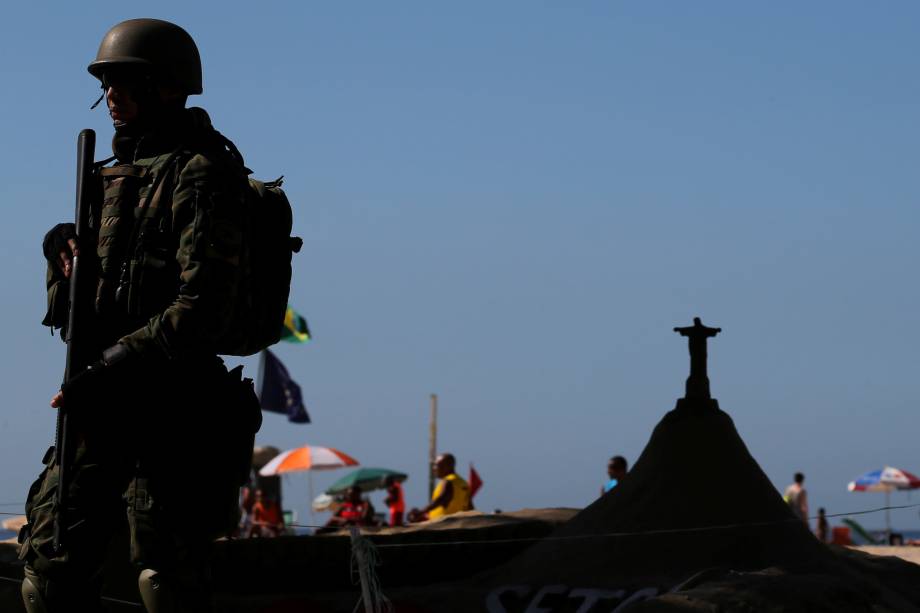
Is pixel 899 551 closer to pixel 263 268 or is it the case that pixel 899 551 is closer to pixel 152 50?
pixel 263 268

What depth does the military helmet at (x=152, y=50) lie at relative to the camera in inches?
215

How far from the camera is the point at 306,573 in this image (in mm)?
8492

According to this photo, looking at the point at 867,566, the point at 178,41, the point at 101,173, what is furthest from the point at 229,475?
the point at 867,566

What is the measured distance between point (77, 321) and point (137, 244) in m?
0.30

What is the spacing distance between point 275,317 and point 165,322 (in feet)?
1.46

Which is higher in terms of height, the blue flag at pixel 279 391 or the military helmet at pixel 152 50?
the blue flag at pixel 279 391

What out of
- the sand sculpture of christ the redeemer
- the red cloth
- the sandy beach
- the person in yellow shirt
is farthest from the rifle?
the red cloth

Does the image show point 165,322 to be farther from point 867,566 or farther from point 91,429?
point 867,566

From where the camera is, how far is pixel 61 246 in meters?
5.41

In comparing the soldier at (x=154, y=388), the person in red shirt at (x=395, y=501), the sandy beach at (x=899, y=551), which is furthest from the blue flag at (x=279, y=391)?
the soldier at (x=154, y=388)

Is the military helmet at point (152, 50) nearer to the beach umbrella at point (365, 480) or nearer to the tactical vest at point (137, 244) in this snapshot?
the tactical vest at point (137, 244)

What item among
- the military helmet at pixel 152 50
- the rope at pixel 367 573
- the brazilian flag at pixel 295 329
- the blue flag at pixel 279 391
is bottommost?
the rope at pixel 367 573

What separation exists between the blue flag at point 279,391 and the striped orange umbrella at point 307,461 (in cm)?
339

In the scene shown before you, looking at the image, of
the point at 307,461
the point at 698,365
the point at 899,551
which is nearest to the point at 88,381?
the point at 698,365
